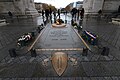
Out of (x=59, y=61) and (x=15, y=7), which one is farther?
(x=15, y=7)

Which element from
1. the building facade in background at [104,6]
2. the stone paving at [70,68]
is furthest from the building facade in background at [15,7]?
the stone paving at [70,68]

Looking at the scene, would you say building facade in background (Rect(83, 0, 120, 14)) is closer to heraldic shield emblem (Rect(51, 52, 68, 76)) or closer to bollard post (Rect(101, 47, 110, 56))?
bollard post (Rect(101, 47, 110, 56))

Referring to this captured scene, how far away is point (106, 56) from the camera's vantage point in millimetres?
4621

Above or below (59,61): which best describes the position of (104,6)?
above

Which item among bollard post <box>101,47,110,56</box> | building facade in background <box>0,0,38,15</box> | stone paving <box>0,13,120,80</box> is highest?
building facade in background <box>0,0,38,15</box>

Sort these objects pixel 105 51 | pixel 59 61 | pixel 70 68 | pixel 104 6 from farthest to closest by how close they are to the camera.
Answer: pixel 104 6, pixel 105 51, pixel 70 68, pixel 59 61

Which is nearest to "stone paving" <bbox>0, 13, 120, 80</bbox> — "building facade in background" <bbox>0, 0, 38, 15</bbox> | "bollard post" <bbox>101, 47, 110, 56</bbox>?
"bollard post" <bbox>101, 47, 110, 56</bbox>

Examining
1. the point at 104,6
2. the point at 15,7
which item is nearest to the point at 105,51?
the point at 104,6

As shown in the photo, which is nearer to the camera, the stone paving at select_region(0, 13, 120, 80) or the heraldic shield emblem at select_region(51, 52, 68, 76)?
the heraldic shield emblem at select_region(51, 52, 68, 76)

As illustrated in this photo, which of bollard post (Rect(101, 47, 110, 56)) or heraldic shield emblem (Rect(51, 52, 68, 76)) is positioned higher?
heraldic shield emblem (Rect(51, 52, 68, 76))

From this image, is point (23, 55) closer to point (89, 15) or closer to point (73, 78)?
point (73, 78)

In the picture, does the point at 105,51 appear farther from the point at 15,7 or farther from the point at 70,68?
the point at 15,7

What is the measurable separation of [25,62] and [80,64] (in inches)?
96.5

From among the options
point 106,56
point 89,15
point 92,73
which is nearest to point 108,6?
point 89,15
